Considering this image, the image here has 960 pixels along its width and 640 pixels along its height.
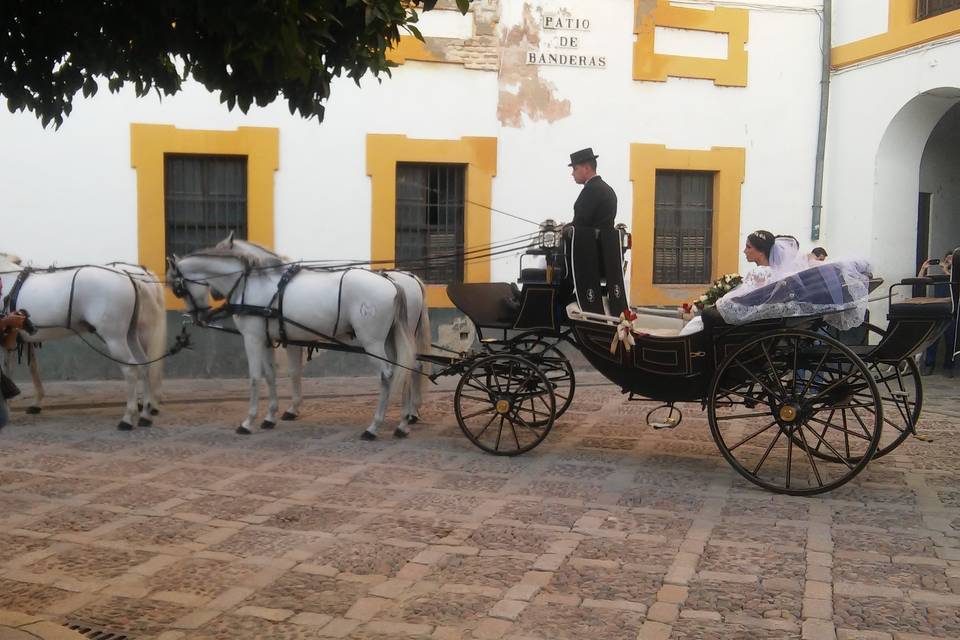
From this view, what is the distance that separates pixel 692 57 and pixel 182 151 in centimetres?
645

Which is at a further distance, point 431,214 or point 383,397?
point 431,214

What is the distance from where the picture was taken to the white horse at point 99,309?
8492 millimetres

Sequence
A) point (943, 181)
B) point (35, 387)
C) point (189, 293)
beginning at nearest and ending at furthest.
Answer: point (189, 293) < point (35, 387) < point (943, 181)

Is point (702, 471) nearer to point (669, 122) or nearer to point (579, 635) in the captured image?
point (579, 635)

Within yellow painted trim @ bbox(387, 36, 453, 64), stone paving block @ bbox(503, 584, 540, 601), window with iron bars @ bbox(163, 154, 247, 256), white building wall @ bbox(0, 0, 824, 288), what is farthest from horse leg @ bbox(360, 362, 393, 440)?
yellow painted trim @ bbox(387, 36, 453, 64)

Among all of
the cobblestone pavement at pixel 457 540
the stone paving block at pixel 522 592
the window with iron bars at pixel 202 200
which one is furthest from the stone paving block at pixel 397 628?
the window with iron bars at pixel 202 200

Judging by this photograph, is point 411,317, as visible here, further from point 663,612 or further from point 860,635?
point 860,635

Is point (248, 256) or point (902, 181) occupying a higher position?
point (902, 181)

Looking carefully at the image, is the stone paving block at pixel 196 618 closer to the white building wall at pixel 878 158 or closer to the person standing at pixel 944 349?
the white building wall at pixel 878 158

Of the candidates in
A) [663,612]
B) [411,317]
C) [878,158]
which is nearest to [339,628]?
[663,612]

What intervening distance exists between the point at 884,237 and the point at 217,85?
10.4 metres

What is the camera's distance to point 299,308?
8227 millimetres

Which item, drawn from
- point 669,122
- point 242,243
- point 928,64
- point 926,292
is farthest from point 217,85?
point 926,292

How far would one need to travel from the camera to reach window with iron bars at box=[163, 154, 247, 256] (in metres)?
11.4
